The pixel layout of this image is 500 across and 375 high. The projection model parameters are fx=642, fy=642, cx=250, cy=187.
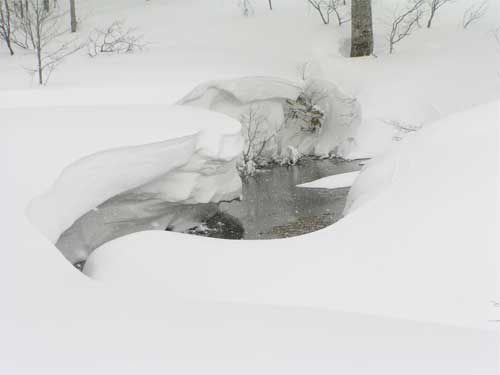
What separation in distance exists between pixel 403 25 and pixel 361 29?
1.57m

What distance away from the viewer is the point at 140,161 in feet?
20.5

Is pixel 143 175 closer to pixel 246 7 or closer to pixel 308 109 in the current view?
pixel 308 109

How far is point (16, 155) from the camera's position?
5.38 metres

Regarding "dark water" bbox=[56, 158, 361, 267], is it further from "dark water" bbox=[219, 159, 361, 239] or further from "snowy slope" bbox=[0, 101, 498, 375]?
"snowy slope" bbox=[0, 101, 498, 375]

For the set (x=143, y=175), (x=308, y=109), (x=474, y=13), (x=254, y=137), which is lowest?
(x=254, y=137)

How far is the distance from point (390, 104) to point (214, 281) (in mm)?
7121

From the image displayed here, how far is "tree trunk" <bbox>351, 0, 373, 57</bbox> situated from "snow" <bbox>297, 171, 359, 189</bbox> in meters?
3.15

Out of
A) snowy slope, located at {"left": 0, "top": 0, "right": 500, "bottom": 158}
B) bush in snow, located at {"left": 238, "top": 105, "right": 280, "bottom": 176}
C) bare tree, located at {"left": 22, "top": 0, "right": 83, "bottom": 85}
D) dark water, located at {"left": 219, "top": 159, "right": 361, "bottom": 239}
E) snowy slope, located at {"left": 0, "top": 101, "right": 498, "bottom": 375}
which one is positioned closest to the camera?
snowy slope, located at {"left": 0, "top": 101, "right": 498, "bottom": 375}

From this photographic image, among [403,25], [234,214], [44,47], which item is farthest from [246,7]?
[234,214]

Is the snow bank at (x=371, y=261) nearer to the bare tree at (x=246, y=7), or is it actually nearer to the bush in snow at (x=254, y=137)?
the bush in snow at (x=254, y=137)

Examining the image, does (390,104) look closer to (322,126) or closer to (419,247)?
(322,126)

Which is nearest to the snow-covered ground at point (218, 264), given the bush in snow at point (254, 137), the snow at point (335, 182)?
the bush in snow at point (254, 137)

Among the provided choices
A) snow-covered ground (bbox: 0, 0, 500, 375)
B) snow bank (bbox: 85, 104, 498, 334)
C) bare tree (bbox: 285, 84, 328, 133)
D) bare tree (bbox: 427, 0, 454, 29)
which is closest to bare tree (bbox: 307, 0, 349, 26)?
bare tree (bbox: 427, 0, 454, 29)

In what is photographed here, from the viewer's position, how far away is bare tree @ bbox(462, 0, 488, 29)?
11938 mm
